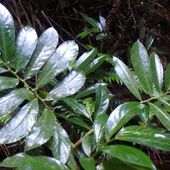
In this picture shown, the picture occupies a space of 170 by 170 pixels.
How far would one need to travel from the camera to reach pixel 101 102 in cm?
78

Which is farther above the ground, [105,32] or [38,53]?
[38,53]

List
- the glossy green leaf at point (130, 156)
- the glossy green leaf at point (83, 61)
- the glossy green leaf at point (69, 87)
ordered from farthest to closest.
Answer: the glossy green leaf at point (83, 61), the glossy green leaf at point (69, 87), the glossy green leaf at point (130, 156)

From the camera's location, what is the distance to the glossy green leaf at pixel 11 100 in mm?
642

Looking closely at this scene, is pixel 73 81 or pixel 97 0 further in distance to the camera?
pixel 97 0

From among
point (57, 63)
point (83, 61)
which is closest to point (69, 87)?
point (57, 63)

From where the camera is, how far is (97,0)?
173 cm

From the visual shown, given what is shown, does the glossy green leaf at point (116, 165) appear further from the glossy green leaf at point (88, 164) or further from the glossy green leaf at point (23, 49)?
the glossy green leaf at point (23, 49)

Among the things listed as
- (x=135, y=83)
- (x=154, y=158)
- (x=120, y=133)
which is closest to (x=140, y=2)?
(x=154, y=158)

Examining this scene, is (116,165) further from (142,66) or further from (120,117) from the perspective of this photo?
(142,66)

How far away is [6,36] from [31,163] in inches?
11.7

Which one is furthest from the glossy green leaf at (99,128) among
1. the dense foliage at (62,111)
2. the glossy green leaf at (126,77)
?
the glossy green leaf at (126,77)

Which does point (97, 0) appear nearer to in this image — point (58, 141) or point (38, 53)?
point (38, 53)

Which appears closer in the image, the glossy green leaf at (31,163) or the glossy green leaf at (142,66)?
the glossy green leaf at (31,163)

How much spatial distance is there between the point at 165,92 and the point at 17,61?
0.38 meters
